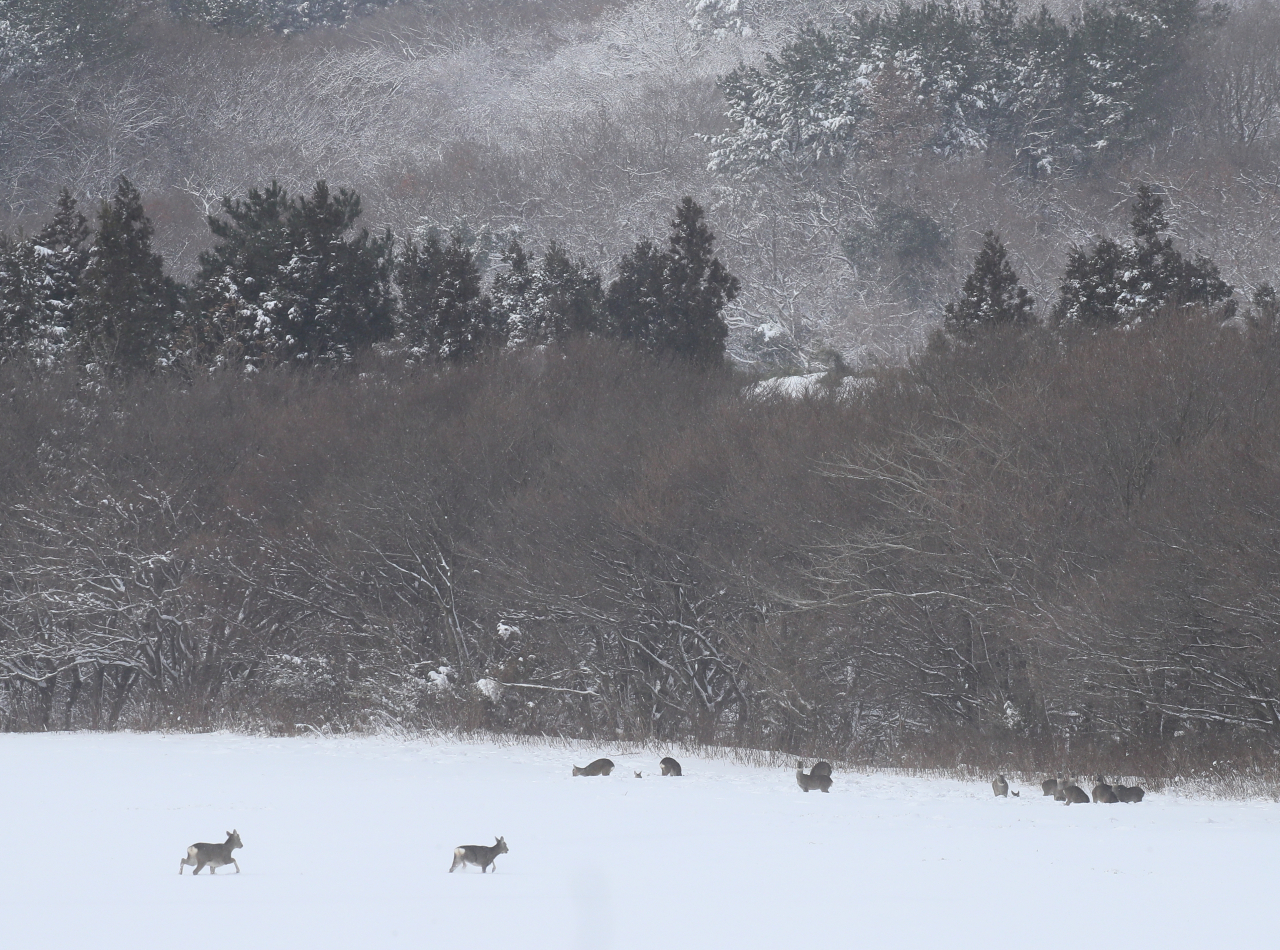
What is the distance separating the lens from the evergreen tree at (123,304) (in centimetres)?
3062

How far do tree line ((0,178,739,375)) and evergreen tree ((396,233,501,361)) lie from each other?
0.12 feet

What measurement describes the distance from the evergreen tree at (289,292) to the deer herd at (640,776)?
17631mm

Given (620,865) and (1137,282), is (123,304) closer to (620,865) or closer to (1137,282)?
(1137,282)

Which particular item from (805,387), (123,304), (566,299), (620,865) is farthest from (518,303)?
(620,865)

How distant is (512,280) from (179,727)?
1861 cm

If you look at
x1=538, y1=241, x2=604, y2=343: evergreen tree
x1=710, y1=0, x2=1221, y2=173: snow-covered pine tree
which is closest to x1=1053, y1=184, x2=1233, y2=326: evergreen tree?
x1=538, y1=241, x2=604, y2=343: evergreen tree

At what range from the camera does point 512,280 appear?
1502 inches

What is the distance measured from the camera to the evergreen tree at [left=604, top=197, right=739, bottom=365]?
106 feet

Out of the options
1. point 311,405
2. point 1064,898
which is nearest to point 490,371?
point 311,405

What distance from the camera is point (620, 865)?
9.88 m

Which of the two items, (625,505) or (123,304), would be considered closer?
(625,505)

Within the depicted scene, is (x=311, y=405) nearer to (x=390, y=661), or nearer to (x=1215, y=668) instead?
(x=390, y=661)

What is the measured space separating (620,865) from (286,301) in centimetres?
2434

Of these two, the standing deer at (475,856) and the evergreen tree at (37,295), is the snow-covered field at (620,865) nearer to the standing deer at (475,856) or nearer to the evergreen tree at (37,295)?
the standing deer at (475,856)
